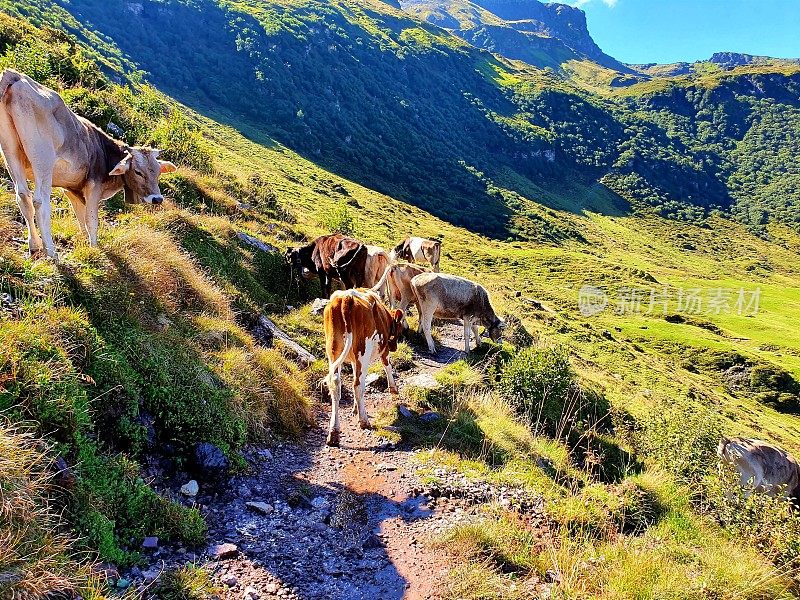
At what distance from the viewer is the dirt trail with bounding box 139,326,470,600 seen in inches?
194

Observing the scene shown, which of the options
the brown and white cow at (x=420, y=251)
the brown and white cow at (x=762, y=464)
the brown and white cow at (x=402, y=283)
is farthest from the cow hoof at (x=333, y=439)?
the brown and white cow at (x=420, y=251)

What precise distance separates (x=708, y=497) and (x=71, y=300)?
965 cm

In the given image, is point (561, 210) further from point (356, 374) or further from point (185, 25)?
point (356, 374)

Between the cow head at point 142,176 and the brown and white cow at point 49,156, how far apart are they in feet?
0.39

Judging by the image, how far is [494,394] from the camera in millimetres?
11516

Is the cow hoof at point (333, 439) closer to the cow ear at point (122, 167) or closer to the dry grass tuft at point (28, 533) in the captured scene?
the dry grass tuft at point (28, 533)

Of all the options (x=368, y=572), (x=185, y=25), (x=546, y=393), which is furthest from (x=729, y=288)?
(x=185, y=25)

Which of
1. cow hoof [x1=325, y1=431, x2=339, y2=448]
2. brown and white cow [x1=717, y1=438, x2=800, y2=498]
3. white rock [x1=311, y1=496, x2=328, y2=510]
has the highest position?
white rock [x1=311, y1=496, x2=328, y2=510]

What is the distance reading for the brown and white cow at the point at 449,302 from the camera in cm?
1521

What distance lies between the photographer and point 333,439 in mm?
8148

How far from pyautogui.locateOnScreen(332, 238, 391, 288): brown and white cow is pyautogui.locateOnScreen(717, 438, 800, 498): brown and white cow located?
1046 centimetres

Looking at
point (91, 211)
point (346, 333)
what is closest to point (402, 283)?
point (346, 333)

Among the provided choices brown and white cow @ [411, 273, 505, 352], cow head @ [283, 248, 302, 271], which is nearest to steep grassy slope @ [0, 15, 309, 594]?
cow head @ [283, 248, 302, 271]

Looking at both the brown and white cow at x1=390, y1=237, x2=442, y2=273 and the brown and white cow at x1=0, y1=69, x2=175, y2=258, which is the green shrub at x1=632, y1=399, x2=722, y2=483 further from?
the brown and white cow at x1=390, y1=237, x2=442, y2=273
